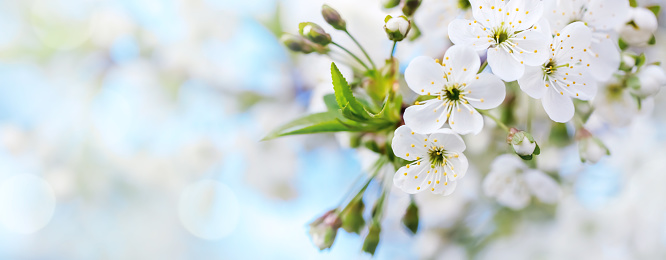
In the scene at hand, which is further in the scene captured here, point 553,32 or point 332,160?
point 332,160

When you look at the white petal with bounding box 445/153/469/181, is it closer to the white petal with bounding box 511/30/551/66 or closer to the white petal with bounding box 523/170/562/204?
the white petal with bounding box 511/30/551/66

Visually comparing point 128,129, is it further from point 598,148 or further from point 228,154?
point 598,148

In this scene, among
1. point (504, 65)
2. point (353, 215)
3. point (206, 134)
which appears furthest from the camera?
point (206, 134)

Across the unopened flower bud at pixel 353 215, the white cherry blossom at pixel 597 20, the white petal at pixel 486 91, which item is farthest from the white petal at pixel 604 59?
the unopened flower bud at pixel 353 215

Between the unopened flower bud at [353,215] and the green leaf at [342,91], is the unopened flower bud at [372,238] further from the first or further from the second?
the green leaf at [342,91]

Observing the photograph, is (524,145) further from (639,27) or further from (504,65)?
(639,27)

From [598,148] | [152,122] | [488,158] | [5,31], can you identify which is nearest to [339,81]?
[598,148]

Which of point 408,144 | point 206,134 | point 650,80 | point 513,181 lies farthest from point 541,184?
point 206,134
